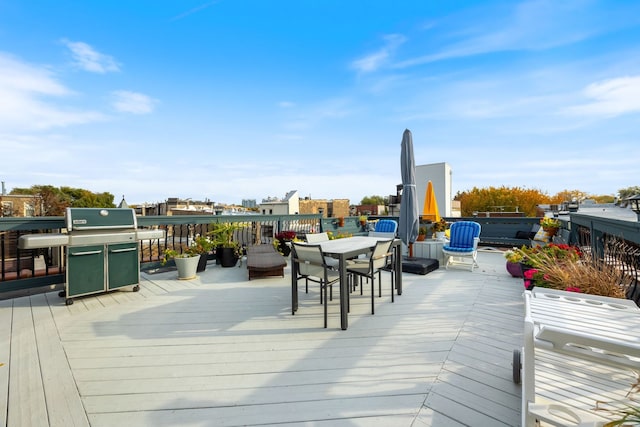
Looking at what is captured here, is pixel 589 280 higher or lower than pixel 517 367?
higher

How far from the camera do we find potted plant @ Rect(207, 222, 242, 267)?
19.7 ft

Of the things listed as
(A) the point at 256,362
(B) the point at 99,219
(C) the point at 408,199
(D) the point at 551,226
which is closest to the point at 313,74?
(C) the point at 408,199

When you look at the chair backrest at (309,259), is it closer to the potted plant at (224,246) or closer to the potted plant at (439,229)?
the potted plant at (224,246)

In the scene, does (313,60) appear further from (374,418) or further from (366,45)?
(374,418)

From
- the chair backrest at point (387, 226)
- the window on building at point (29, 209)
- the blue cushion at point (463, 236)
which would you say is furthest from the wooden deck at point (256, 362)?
the window on building at point (29, 209)

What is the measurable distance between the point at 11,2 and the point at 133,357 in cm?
609

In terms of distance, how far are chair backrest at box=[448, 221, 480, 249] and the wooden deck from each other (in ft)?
5.92

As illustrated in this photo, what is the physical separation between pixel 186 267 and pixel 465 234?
17.7 feet

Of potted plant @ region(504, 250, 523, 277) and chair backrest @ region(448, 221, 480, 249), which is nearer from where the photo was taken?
potted plant @ region(504, 250, 523, 277)

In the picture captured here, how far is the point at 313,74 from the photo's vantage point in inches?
344

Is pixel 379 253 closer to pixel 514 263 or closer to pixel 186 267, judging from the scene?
pixel 514 263

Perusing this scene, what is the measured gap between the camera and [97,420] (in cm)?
165

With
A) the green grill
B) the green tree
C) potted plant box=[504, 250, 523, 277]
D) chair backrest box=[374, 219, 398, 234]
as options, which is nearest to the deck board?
the green grill

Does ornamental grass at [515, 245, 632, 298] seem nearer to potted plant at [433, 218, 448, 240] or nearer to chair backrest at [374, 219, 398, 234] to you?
chair backrest at [374, 219, 398, 234]
